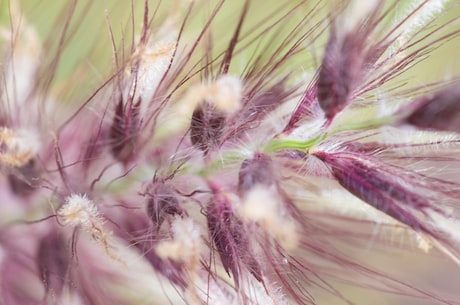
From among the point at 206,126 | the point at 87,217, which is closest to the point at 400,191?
the point at 206,126

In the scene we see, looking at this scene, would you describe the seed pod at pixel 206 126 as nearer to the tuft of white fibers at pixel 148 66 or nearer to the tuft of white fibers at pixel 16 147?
the tuft of white fibers at pixel 148 66

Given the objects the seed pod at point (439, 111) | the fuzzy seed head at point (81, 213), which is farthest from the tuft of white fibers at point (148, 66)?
the seed pod at point (439, 111)

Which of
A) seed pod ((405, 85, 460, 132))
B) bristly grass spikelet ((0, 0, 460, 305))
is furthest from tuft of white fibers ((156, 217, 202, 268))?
seed pod ((405, 85, 460, 132))

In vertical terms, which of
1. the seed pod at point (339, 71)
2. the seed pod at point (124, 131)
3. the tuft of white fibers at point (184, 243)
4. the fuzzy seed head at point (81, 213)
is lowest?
the tuft of white fibers at point (184, 243)

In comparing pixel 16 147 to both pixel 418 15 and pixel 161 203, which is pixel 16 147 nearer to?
pixel 161 203

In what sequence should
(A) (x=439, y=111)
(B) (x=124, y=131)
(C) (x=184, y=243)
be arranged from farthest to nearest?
(B) (x=124, y=131)
(C) (x=184, y=243)
(A) (x=439, y=111)

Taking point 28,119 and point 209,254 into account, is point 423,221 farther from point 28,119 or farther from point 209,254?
point 28,119

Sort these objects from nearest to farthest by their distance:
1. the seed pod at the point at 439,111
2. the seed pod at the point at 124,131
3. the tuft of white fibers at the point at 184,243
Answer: the seed pod at the point at 439,111 → the tuft of white fibers at the point at 184,243 → the seed pod at the point at 124,131
